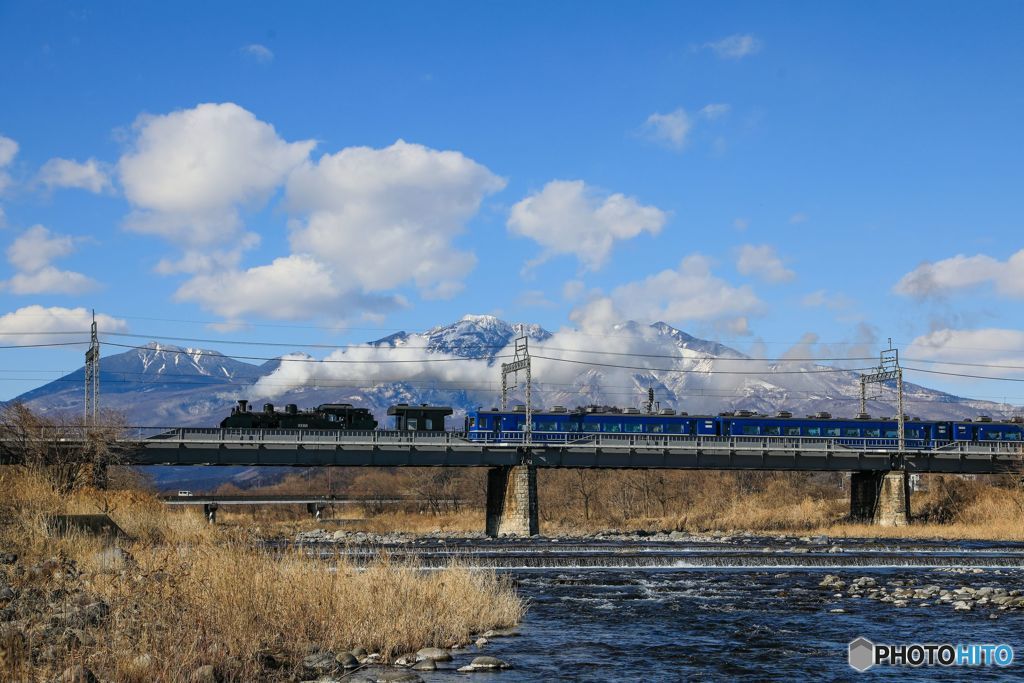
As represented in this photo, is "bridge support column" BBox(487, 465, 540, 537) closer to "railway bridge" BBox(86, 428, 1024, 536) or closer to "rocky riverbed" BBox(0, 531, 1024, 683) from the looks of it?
"railway bridge" BBox(86, 428, 1024, 536)

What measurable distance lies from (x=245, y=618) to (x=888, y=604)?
2029 centimetres

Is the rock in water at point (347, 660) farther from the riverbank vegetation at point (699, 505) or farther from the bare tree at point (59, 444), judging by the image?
the riverbank vegetation at point (699, 505)

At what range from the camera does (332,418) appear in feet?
266

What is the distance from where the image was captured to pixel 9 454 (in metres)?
59.0

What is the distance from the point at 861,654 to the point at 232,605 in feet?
44.9

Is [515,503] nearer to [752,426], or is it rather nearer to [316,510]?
[752,426]

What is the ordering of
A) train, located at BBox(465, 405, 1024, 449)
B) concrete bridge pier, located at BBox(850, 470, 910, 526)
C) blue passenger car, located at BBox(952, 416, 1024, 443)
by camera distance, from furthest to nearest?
1. blue passenger car, located at BBox(952, 416, 1024, 443)
2. train, located at BBox(465, 405, 1024, 449)
3. concrete bridge pier, located at BBox(850, 470, 910, 526)

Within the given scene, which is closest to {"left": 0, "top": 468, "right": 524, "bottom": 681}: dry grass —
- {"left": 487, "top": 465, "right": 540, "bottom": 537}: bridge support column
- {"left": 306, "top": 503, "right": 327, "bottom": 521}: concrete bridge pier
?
{"left": 487, "top": 465, "right": 540, "bottom": 537}: bridge support column

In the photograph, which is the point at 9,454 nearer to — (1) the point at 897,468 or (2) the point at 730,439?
(2) the point at 730,439

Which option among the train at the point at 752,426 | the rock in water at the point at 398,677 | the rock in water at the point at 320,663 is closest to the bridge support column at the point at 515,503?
the train at the point at 752,426

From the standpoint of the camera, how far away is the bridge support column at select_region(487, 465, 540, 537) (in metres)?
71.6

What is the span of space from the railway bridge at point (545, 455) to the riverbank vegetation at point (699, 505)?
3.75 metres

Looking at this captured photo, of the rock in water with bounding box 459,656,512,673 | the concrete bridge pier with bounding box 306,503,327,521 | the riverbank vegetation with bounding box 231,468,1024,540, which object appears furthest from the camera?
the concrete bridge pier with bounding box 306,503,327,521

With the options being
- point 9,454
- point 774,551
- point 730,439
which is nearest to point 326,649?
point 774,551
